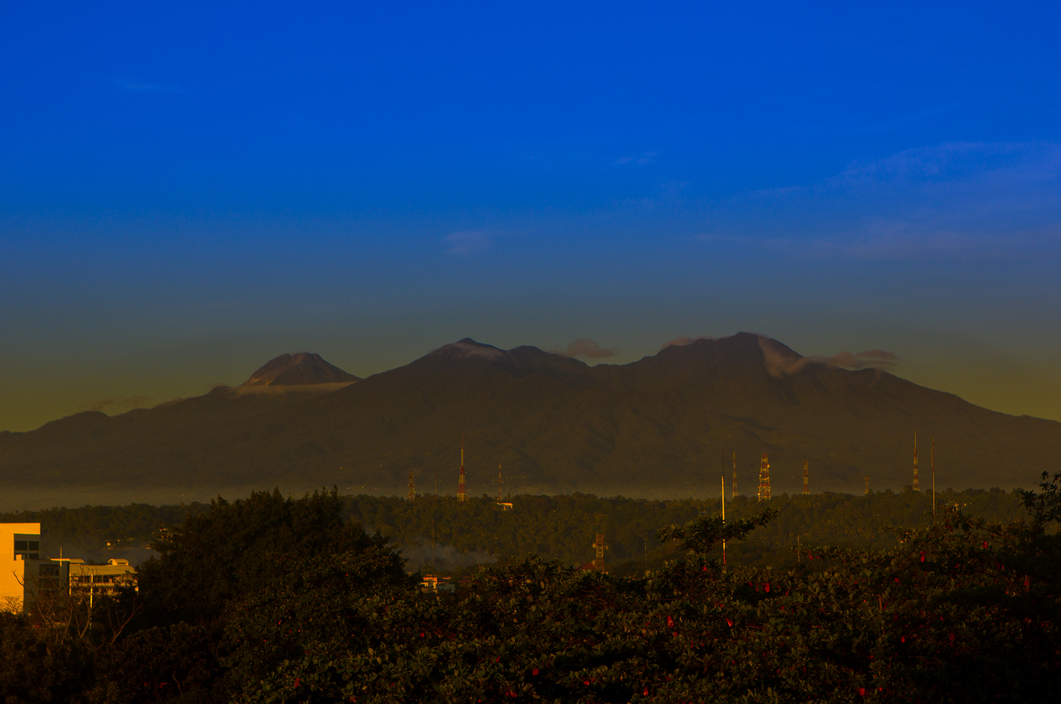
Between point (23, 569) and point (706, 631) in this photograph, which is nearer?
point (706, 631)

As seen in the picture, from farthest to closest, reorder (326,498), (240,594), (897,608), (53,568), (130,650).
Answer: (53,568), (326,498), (240,594), (130,650), (897,608)

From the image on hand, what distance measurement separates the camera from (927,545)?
18078 millimetres

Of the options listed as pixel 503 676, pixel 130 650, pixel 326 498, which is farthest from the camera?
pixel 326 498

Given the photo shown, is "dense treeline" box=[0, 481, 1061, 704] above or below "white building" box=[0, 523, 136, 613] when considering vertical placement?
above

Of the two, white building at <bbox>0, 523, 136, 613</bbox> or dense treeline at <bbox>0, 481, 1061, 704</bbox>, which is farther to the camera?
white building at <bbox>0, 523, 136, 613</bbox>

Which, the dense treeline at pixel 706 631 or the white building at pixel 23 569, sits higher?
the dense treeline at pixel 706 631

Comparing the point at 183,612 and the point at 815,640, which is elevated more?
the point at 815,640

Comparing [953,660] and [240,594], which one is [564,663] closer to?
[953,660]

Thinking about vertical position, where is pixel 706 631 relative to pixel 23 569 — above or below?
above

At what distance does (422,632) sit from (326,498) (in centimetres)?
4494

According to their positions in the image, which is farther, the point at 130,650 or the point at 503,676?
the point at 130,650

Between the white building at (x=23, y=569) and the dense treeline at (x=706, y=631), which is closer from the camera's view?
the dense treeline at (x=706, y=631)

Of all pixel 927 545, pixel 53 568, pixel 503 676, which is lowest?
pixel 53 568

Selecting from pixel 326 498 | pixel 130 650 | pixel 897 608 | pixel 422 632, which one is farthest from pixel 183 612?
pixel 897 608
